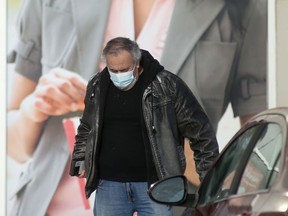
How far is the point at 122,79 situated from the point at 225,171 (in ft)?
5.37

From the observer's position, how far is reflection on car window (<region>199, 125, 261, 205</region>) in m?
4.10

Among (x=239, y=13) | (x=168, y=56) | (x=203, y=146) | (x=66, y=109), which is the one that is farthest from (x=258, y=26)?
(x=203, y=146)

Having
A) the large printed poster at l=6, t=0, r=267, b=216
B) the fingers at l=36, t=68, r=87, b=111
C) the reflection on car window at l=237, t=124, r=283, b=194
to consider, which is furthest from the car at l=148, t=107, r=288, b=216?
the fingers at l=36, t=68, r=87, b=111

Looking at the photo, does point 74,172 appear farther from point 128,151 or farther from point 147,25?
point 147,25

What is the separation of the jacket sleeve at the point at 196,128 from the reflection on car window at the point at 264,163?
77.7 inches

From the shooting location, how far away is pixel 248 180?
383 centimetres

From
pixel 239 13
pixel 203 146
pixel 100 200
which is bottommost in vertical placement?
pixel 100 200

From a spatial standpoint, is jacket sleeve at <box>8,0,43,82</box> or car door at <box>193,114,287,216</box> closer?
car door at <box>193,114,287,216</box>

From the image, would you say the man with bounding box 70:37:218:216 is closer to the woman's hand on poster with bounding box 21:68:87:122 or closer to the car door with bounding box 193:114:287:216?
the car door with bounding box 193:114:287:216

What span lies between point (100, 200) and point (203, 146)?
0.74 m

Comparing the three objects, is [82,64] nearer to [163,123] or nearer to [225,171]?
[163,123]

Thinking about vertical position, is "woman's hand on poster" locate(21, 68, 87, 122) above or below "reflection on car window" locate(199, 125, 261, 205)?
below

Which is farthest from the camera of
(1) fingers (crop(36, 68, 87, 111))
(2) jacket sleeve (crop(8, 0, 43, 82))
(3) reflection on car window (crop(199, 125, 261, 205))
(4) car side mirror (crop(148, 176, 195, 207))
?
(1) fingers (crop(36, 68, 87, 111))

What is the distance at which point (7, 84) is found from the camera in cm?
877
